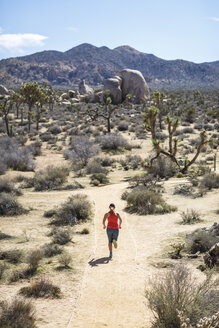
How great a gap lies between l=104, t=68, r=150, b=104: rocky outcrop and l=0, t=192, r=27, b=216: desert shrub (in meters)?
46.5

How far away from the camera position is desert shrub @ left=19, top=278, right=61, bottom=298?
6773 mm

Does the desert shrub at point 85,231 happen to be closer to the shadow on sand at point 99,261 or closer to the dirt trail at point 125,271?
the dirt trail at point 125,271

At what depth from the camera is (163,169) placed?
68.6 feet

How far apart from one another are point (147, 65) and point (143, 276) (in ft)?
663

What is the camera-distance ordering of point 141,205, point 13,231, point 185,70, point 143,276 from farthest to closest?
point 185,70, point 141,205, point 13,231, point 143,276

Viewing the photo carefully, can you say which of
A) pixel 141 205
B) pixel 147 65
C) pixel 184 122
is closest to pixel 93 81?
pixel 147 65

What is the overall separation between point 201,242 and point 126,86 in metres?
54.1

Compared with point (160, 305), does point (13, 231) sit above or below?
below

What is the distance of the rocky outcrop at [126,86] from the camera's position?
192 ft

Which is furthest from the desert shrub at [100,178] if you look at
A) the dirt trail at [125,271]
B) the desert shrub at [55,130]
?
the desert shrub at [55,130]

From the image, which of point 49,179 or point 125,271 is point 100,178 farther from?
point 125,271

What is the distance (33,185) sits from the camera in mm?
19000

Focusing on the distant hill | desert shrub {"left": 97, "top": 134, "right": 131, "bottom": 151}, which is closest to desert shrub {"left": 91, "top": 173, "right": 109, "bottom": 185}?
desert shrub {"left": 97, "top": 134, "right": 131, "bottom": 151}

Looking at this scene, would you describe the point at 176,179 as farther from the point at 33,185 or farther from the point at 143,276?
the point at 143,276
